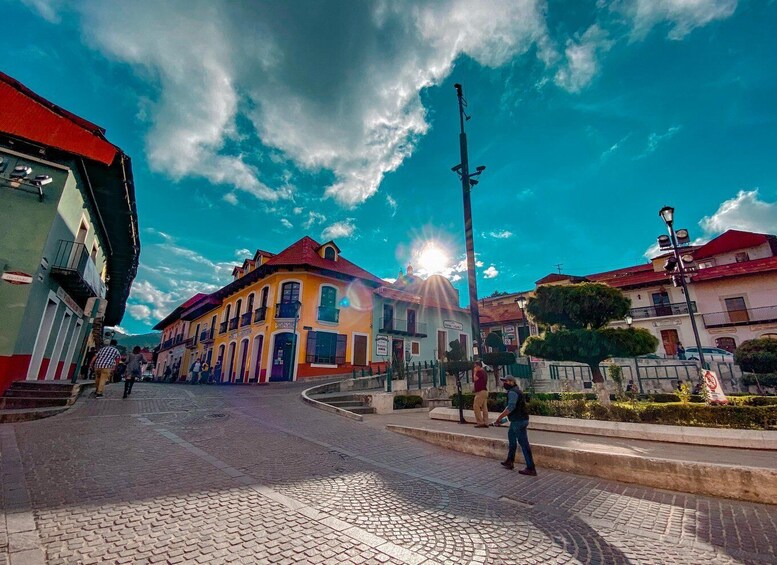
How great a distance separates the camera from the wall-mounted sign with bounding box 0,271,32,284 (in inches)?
368

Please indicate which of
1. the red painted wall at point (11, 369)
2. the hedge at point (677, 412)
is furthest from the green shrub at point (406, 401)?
the red painted wall at point (11, 369)

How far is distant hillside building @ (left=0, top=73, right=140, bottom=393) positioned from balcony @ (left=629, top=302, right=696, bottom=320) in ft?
117

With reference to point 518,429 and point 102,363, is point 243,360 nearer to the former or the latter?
point 102,363

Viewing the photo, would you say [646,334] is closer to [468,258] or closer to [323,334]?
[468,258]

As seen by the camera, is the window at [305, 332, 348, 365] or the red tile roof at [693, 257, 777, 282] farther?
the red tile roof at [693, 257, 777, 282]

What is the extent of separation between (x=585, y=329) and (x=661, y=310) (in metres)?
23.3

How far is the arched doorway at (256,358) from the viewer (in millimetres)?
22078

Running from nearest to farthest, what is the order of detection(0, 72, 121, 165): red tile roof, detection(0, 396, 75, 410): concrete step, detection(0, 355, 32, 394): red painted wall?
1. detection(0, 396, 75, 410): concrete step
2. detection(0, 355, 32, 394): red painted wall
3. detection(0, 72, 121, 165): red tile roof

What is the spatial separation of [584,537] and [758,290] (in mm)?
33127

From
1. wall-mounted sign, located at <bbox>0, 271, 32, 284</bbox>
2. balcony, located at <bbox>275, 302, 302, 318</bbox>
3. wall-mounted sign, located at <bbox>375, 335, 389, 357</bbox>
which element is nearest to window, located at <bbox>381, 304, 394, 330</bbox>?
balcony, located at <bbox>275, 302, 302, 318</bbox>

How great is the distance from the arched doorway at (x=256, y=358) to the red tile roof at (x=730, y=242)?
127 ft

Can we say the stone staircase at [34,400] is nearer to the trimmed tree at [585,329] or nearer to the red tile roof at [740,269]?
the trimmed tree at [585,329]

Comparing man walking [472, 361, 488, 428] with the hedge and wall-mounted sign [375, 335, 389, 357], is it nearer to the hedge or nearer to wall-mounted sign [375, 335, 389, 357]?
the hedge

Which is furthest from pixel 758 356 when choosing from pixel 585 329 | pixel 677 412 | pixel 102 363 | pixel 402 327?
pixel 102 363
